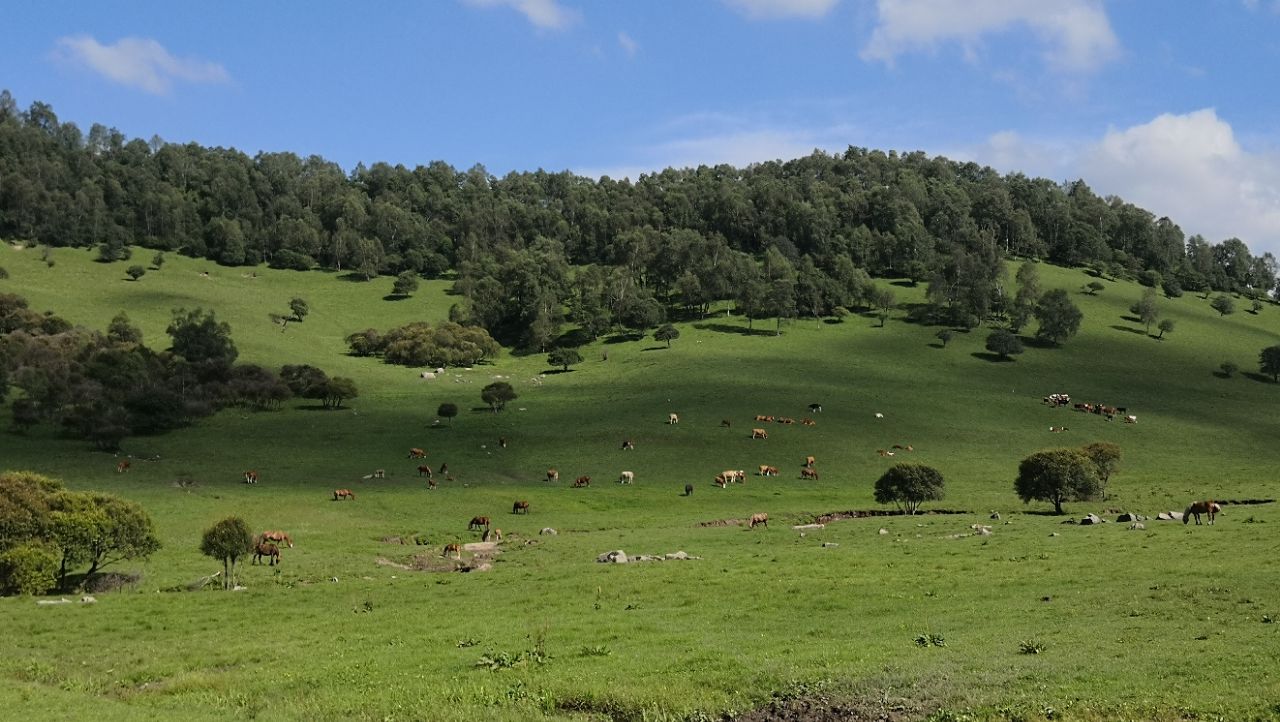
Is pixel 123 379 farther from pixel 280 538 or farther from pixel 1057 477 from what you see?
pixel 1057 477

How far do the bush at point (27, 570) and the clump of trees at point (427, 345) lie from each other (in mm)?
103252

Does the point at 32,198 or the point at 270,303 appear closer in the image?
the point at 270,303

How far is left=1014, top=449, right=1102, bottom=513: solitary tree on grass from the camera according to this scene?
188ft

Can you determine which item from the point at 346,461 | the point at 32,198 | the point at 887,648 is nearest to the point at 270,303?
the point at 32,198

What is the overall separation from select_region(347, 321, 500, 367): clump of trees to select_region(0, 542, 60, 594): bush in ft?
339

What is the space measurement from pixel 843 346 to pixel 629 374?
39.4 m

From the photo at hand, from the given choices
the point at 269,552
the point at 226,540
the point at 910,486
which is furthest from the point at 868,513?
the point at 226,540

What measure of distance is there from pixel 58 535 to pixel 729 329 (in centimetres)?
13086

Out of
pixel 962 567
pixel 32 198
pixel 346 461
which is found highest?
pixel 32 198

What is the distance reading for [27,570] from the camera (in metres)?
35.3

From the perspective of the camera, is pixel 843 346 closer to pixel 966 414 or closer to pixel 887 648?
pixel 966 414

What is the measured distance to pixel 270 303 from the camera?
6649 inches

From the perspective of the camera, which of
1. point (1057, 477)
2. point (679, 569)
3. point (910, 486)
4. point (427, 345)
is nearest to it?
point (679, 569)

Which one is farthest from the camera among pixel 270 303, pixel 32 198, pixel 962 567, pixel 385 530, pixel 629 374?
pixel 32 198
